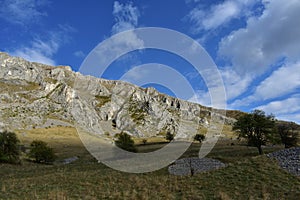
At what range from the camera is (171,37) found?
85.4 feet

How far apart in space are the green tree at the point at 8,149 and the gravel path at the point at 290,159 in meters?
53.9

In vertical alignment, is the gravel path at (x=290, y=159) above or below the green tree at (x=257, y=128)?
below

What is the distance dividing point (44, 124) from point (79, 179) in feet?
604

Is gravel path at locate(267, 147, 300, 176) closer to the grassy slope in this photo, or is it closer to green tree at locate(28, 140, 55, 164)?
the grassy slope

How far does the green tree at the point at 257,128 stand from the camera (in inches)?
1948

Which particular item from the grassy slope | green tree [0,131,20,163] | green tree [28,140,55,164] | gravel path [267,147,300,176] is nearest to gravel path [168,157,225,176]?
the grassy slope

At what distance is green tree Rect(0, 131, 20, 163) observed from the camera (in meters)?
49.9

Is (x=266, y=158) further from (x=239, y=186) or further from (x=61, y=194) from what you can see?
(x=61, y=194)

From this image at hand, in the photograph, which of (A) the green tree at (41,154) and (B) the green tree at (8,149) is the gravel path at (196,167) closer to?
(A) the green tree at (41,154)

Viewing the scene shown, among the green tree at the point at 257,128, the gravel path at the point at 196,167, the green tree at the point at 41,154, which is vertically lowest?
the green tree at the point at 41,154

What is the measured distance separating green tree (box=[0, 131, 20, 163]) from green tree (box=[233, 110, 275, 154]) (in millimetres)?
54796

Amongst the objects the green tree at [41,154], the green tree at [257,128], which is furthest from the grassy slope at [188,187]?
the green tree at [41,154]

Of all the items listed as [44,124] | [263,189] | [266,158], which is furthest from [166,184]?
[44,124]

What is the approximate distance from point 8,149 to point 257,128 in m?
60.0
